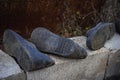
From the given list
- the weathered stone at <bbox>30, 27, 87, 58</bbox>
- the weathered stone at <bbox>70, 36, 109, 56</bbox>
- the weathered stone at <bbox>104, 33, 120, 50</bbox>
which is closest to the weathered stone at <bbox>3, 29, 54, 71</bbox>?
the weathered stone at <bbox>30, 27, 87, 58</bbox>

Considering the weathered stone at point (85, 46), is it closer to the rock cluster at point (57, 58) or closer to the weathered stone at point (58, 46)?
the rock cluster at point (57, 58)

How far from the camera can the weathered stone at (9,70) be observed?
1.85 meters

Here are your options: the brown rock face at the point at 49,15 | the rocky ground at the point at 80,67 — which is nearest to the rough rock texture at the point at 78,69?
the rocky ground at the point at 80,67

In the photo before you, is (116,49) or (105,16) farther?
(105,16)

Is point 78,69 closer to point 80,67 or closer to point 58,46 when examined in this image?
point 80,67

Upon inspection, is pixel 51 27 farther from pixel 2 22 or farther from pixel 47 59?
pixel 47 59

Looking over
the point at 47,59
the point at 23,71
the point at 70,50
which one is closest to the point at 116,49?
the point at 70,50

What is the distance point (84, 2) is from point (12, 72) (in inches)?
51.6

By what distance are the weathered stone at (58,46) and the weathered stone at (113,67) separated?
350mm

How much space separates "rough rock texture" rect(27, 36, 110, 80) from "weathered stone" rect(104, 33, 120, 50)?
6 centimetres

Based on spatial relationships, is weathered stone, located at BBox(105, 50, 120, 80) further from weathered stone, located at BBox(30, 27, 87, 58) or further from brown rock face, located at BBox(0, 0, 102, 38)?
brown rock face, located at BBox(0, 0, 102, 38)

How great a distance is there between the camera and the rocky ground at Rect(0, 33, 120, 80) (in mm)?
1927

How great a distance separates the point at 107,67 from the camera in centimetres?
243

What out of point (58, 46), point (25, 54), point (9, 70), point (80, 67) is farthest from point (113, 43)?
point (9, 70)
